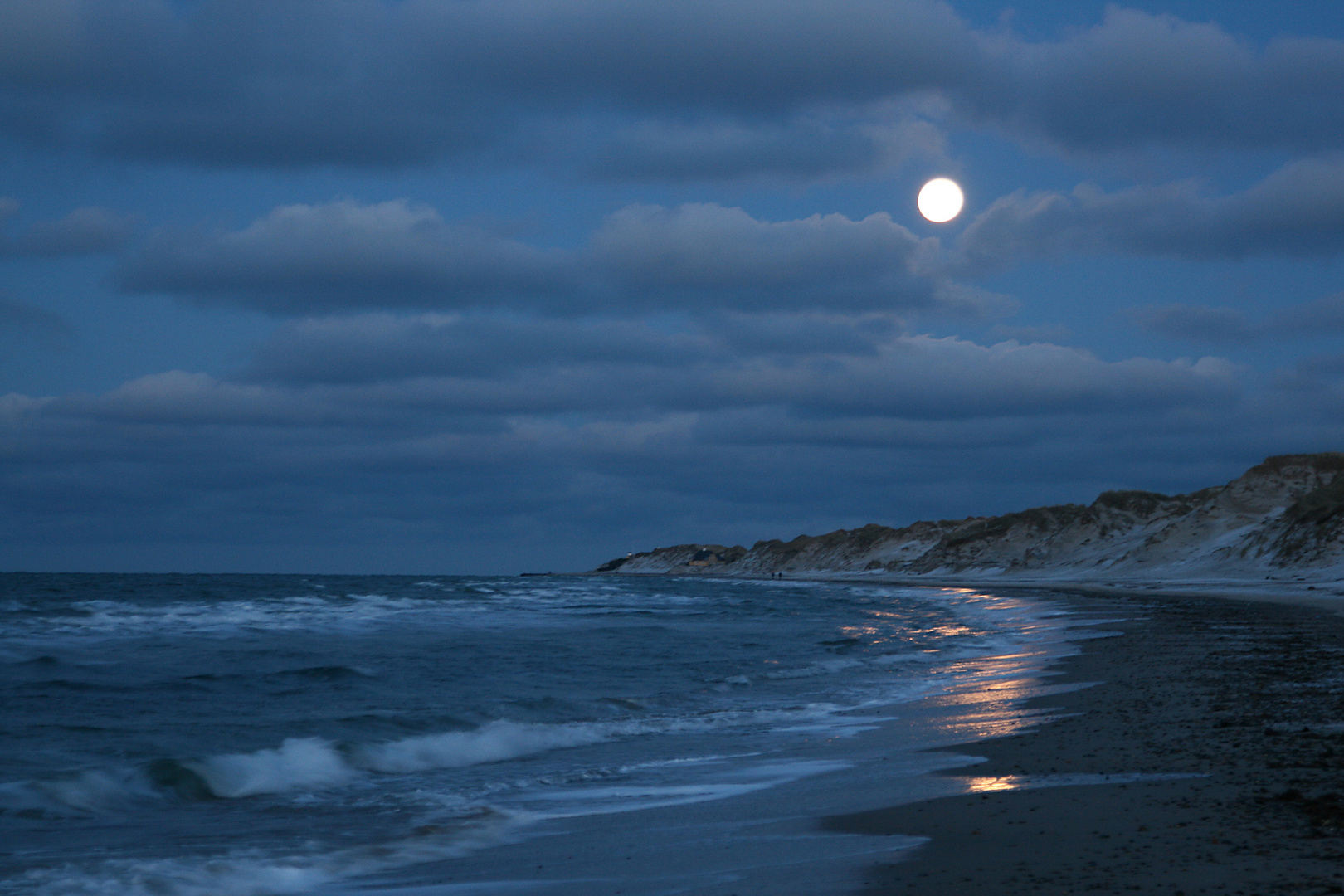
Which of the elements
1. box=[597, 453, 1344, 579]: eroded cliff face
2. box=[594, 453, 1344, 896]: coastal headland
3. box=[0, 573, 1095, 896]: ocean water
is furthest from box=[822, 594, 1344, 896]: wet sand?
box=[597, 453, 1344, 579]: eroded cliff face

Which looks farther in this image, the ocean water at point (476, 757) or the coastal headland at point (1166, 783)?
the ocean water at point (476, 757)

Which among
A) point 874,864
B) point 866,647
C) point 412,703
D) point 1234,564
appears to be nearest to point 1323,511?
point 1234,564

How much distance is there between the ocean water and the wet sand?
1.83 ft

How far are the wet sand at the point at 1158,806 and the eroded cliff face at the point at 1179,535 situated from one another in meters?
43.7

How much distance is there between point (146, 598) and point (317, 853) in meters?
61.1

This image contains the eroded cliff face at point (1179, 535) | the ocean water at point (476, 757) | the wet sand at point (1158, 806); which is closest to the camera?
the wet sand at point (1158, 806)

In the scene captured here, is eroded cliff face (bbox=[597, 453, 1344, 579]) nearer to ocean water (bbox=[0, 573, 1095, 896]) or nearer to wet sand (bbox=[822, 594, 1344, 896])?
ocean water (bbox=[0, 573, 1095, 896])

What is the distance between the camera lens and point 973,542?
122375mm

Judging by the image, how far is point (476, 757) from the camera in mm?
13383

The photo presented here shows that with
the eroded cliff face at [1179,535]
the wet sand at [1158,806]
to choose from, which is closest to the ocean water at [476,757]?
the wet sand at [1158,806]

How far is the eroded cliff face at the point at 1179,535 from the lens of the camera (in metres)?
56.0

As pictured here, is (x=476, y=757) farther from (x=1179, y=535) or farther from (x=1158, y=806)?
(x=1179, y=535)

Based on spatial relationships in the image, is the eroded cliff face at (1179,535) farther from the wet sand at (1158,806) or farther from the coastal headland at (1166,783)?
the wet sand at (1158,806)

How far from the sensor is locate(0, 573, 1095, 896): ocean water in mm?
7543
